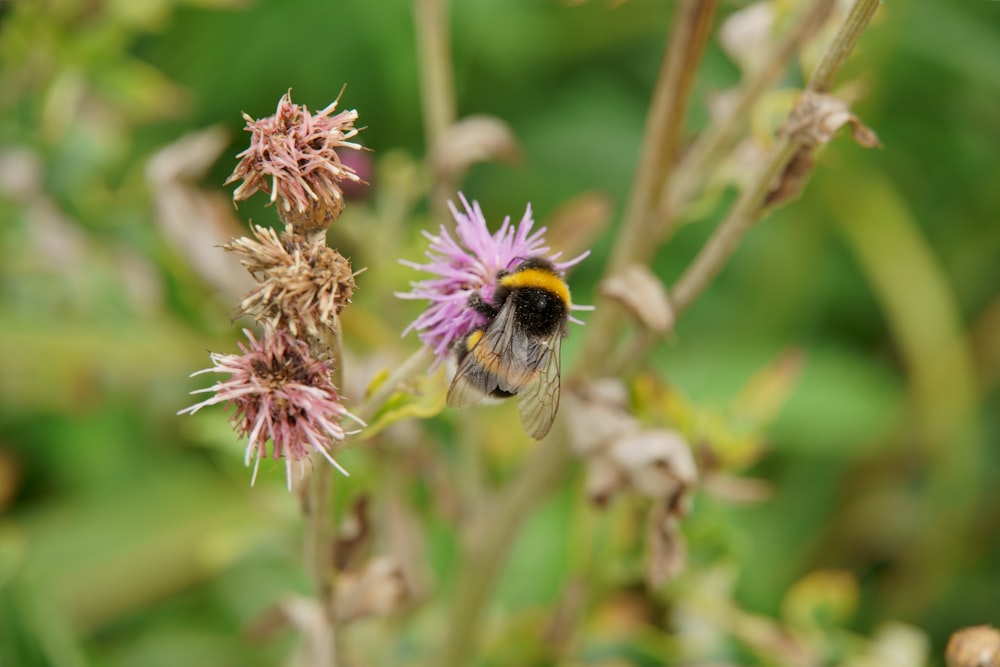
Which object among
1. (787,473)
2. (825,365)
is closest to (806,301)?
(825,365)

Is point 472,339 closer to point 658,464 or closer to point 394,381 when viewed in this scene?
point 394,381

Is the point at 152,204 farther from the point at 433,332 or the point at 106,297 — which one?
the point at 433,332

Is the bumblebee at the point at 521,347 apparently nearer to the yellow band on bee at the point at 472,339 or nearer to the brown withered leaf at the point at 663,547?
the yellow band on bee at the point at 472,339

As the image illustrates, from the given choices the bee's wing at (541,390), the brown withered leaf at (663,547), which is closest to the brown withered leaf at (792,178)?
the bee's wing at (541,390)

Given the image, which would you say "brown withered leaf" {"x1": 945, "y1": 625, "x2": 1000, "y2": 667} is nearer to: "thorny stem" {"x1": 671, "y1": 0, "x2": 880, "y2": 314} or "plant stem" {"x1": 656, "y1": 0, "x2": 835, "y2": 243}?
"thorny stem" {"x1": 671, "y1": 0, "x2": 880, "y2": 314}

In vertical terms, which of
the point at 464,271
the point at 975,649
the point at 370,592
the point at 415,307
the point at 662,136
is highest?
the point at 415,307

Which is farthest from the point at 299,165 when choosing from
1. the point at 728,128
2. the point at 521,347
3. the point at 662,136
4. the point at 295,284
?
the point at 728,128
